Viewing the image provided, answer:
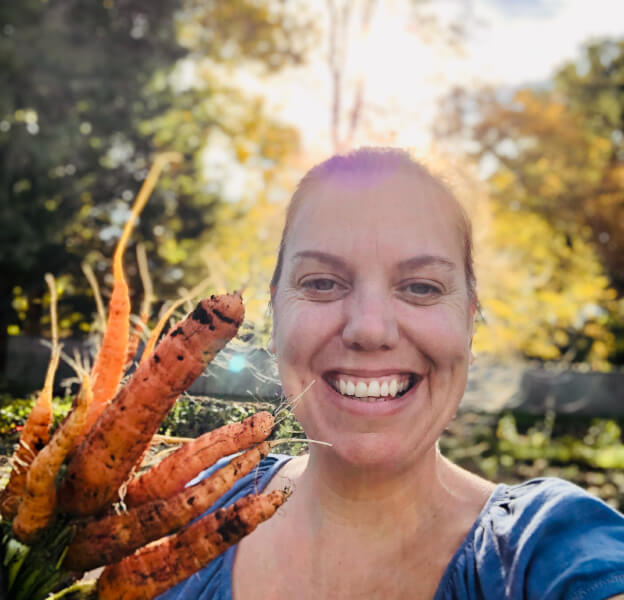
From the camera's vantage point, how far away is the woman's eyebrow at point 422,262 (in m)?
1.20

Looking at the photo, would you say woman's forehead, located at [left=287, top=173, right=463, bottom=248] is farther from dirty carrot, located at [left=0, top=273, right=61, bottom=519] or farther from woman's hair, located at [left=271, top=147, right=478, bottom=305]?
dirty carrot, located at [left=0, top=273, right=61, bottom=519]

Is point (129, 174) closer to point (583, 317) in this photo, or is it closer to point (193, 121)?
point (193, 121)

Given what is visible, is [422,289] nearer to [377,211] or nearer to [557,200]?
[377,211]

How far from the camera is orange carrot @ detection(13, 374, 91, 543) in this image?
90 cm

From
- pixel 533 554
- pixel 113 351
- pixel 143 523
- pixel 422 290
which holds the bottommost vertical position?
pixel 533 554

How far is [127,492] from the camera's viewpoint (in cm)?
106

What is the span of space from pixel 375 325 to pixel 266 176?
6798 mm

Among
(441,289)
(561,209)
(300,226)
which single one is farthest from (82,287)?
(561,209)

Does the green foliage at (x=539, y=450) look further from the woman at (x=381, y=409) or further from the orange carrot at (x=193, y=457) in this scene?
the orange carrot at (x=193, y=457)

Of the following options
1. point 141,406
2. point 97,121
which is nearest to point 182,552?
point 141,406

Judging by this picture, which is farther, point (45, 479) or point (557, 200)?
point (557, 200)

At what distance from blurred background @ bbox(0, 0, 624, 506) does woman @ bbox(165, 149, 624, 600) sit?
0.12 meters

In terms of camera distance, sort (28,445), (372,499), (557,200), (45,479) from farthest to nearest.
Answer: (557,200) → (372,499) → (28,445) → (45,479)

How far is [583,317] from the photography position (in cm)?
1237
